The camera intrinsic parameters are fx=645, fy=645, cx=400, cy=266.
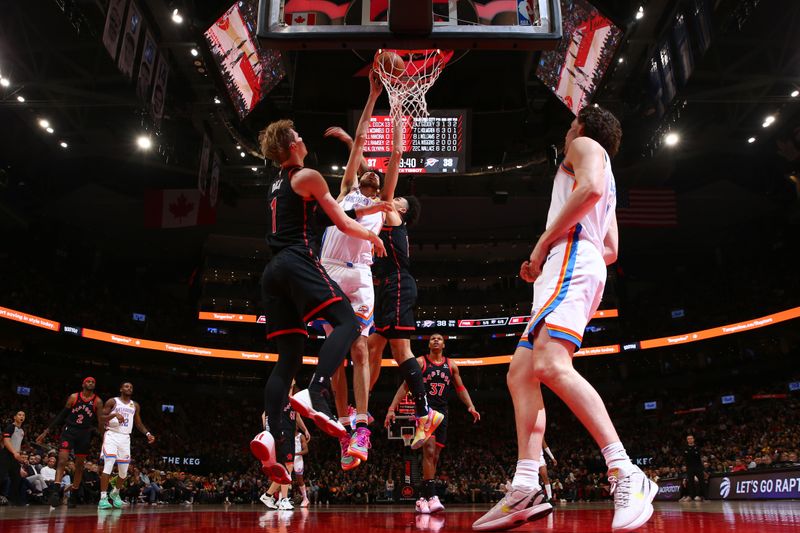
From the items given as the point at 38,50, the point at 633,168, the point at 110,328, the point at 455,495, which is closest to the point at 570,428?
the point at 455,495

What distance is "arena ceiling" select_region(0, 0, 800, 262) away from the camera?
15547 millimetres

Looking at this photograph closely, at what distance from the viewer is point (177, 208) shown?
2328 cm

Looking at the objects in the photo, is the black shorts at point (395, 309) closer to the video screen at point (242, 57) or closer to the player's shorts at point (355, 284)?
the player's shorts at point (355, 284)

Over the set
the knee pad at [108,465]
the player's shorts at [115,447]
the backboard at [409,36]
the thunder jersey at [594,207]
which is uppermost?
the backboard at [409,36]

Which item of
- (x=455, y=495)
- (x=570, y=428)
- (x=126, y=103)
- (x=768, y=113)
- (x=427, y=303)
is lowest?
(x=455, y=495)

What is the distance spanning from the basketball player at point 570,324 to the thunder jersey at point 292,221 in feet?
5.14

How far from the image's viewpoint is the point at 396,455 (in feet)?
95.6

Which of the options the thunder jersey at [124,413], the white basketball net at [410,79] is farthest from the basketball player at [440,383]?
the thunder jersey at [124,413]

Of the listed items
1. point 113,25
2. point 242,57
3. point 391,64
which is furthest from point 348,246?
point 113,25

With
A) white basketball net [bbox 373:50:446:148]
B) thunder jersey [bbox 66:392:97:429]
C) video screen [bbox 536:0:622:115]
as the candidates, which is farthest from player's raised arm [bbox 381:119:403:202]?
thunder jersey [bbox 66:392:97:429]

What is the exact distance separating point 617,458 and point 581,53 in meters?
11.6

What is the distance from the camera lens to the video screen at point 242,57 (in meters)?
12.4

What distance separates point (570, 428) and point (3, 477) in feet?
83.7

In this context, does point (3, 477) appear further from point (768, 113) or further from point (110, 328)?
point (768, 113)
